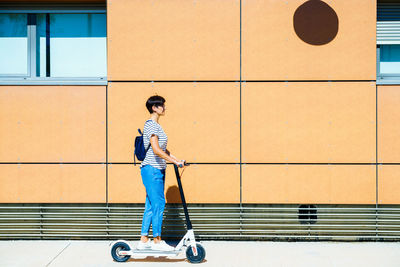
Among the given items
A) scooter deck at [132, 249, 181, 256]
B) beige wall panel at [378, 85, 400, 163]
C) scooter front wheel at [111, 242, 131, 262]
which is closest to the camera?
scooter deck at [132, 249, 181, 256]

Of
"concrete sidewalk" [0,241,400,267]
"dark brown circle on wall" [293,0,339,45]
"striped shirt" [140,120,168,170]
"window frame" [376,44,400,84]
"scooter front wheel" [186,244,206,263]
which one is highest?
"dark brown circle on wall" [293,0,339,45]

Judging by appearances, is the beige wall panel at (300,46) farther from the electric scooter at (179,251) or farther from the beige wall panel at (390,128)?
the electric scooter at (179,251)

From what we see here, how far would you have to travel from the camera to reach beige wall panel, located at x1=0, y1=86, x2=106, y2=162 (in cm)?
581

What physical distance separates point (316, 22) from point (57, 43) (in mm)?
3815

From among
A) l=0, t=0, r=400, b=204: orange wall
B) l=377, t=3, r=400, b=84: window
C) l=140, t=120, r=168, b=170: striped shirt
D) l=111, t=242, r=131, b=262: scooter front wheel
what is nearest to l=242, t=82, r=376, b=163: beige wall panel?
l=0, t=0, r=400, b=204: orange wall

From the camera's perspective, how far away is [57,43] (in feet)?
20.0

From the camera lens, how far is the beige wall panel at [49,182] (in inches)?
229

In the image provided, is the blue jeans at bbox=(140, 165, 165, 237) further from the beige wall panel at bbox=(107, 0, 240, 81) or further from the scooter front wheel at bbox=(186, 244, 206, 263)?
the beige wall panel at bbox=(107, 0, 240, 81)

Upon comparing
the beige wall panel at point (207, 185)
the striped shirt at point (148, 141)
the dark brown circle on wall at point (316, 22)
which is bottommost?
the beige wall panel at point (207, 185)

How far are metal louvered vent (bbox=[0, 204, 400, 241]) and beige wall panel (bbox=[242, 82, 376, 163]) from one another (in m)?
0.74

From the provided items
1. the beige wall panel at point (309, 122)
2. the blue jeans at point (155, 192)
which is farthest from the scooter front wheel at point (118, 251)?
the beige wall panel at point (309, 122)

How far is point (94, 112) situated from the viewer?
5.81m

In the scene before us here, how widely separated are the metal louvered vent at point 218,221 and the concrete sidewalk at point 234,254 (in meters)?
0.14

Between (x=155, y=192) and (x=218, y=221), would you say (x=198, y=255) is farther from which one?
(x=218, y=221)
